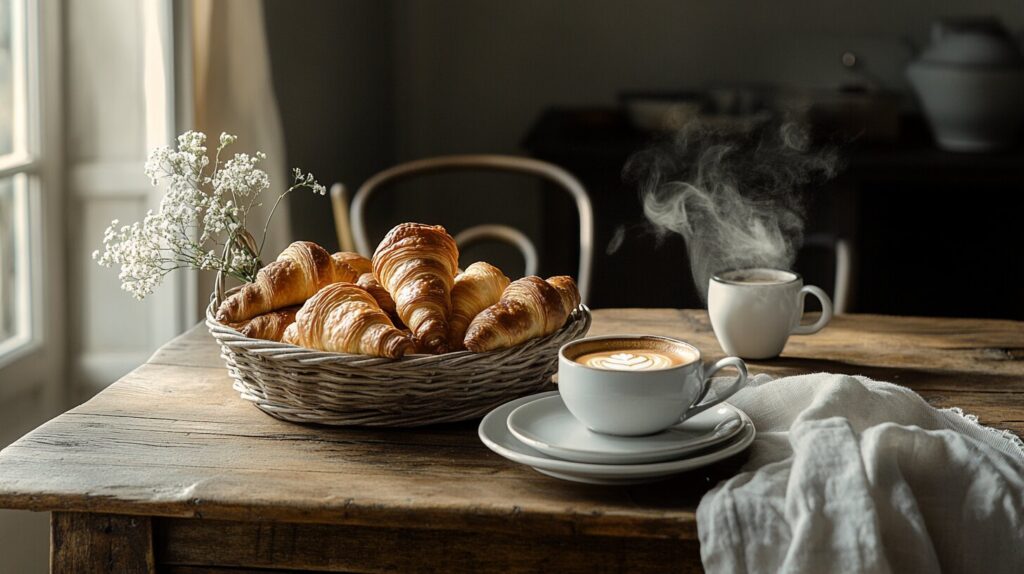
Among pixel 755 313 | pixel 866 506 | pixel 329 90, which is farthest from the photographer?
pixel 329 90

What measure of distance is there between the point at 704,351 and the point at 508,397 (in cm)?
41

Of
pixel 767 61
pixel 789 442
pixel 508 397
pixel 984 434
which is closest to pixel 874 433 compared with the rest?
pixel 789 442

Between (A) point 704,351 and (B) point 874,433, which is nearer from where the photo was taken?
(B) point 874,433

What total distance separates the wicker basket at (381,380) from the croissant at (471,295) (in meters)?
0.05

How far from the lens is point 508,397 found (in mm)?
1159

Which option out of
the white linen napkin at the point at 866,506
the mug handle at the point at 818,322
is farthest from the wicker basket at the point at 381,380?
the mug handle at the point at 818,322

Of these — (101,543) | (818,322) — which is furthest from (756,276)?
(101,543)

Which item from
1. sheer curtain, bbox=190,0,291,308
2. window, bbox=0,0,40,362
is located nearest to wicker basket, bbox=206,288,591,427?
window, bbox=0,0,40,362

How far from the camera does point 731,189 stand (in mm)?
1586

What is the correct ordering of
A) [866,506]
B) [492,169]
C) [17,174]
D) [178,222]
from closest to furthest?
[866,506], [178,222], [17,174], [492,169]

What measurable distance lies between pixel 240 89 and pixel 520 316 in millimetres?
1229

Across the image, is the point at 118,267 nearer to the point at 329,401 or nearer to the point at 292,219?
the point at 292,219

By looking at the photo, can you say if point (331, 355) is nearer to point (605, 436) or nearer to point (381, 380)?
point (381, 380)

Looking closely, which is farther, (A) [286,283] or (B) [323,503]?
(A) [286,283]
